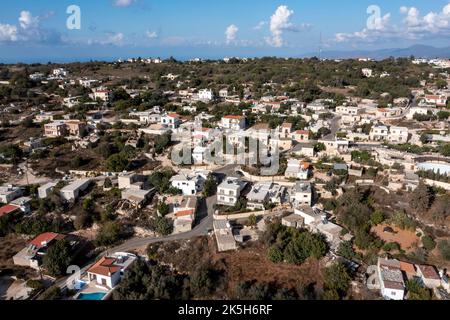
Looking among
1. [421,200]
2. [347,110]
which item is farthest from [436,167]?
[347,110]

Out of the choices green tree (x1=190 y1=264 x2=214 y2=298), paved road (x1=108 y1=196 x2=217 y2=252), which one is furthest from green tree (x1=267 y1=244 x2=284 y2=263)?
paved road (x1=108 y1=196 x2=217 y2=252)

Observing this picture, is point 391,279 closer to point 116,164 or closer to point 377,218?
point 377,218

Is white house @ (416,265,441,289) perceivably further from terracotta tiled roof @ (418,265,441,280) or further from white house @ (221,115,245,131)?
white house @ (221,115,245,131)

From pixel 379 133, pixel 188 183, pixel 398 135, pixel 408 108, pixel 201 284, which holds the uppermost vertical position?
pixel 408 108

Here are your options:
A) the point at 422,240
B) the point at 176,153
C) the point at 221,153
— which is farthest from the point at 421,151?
the point at 176,153

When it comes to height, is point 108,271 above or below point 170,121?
below

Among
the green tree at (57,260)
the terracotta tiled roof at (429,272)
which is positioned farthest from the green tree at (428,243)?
the green tree at (57,260)
